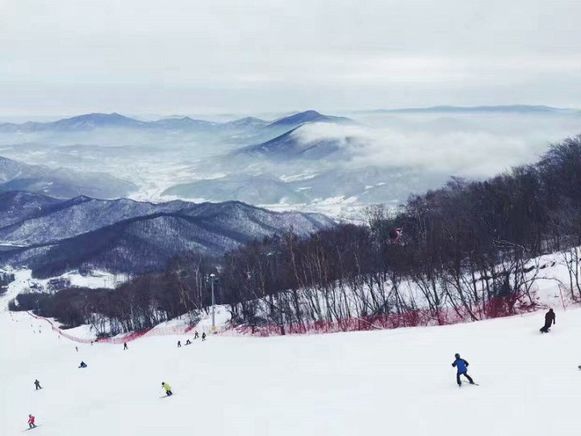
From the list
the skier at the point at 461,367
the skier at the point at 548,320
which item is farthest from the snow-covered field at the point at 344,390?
the skier at the point at 461,367

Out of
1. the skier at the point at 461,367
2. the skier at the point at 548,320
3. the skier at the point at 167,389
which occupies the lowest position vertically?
the skier at the point at 167,389

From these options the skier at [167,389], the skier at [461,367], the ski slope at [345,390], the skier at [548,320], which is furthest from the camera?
the skier at [167,389]

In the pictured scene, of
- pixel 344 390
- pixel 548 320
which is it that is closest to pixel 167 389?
pixel 344 390

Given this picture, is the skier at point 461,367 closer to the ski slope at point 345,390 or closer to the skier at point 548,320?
the ski slope at point 345,390

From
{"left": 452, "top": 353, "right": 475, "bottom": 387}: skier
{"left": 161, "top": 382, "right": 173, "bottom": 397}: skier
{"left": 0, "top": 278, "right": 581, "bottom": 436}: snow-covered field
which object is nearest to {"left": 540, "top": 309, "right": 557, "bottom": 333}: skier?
{"left": 0, "top": 278, "right": 581, "bottom": 436}: snow-covered field

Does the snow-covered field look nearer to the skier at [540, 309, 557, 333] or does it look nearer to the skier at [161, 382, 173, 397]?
the skier at [540, 309, 557, 333]

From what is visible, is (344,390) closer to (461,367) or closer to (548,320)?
(461,367)
